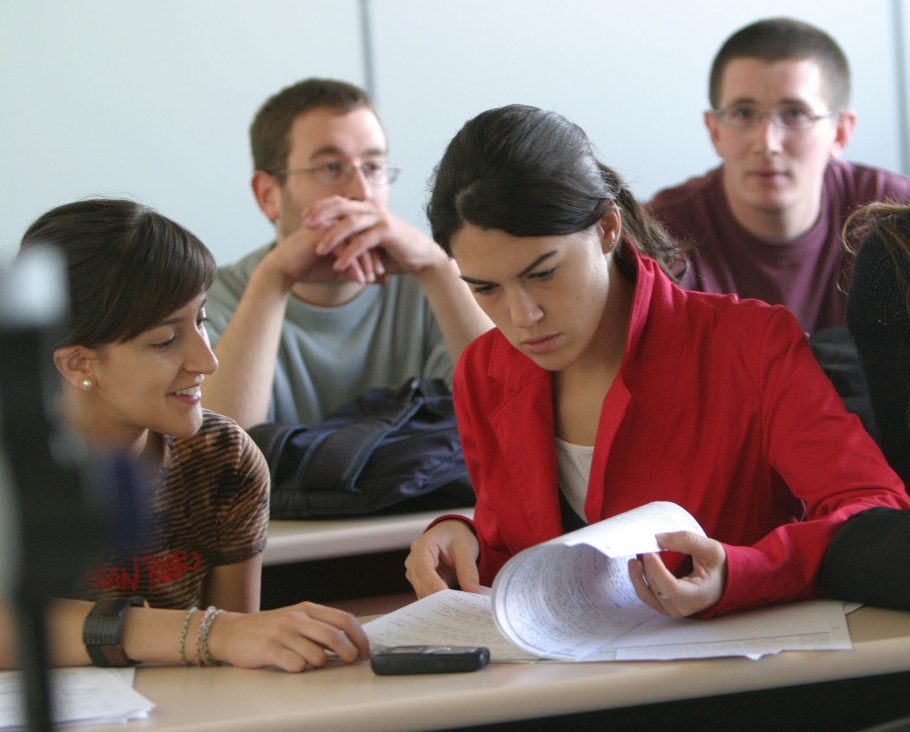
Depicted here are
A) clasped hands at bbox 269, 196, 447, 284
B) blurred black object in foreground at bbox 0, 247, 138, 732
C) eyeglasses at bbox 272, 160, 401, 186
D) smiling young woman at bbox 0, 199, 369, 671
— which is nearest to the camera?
blurred black object in foreground at bbox 0, 247, 138, 732

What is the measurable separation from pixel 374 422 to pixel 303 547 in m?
0.29

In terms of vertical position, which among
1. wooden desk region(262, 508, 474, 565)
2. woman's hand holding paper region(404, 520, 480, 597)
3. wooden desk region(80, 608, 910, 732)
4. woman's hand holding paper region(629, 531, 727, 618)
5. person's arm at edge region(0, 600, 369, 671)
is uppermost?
woman's hand holding paper region(629, 531, 727, 618)

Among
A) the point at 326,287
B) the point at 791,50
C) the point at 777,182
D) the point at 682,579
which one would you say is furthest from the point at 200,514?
the point at 791,50

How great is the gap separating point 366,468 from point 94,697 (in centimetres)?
78

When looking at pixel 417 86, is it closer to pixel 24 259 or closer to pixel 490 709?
pixel 490 709

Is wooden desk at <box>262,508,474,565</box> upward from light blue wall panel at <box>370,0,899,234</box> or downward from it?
downward

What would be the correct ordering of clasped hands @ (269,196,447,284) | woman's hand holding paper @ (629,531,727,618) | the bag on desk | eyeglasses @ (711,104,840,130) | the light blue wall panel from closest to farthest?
woman's hand holding paper @ (629,531,727,618)
the bag on desk
clasped hands @ (269,196,447,284)
eyeglasses @ (711,104,840,130)
the light blue wall panel

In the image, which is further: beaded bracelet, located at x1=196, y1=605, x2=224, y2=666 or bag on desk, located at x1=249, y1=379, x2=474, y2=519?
bag on desk, located at x1=249, y1=379, x2=474, y2=519

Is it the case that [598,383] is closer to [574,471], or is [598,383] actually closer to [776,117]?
[574,471]

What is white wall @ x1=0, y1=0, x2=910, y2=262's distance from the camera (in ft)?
9.23

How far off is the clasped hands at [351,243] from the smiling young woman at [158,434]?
688 mm

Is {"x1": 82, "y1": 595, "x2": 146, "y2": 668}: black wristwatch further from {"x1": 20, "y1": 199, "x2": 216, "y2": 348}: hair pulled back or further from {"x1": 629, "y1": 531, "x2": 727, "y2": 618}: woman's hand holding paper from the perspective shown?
{"x1": 629, "y1": 531, "x2": 727, "y2": 618}: woman's hand holding paper

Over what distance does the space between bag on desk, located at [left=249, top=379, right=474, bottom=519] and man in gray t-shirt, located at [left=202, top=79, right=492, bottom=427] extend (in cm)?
33

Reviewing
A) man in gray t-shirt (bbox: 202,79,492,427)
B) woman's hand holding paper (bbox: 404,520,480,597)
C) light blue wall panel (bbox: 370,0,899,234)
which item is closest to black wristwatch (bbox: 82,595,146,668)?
woman's hand holding paper (bbox: 404,520,480,597)
